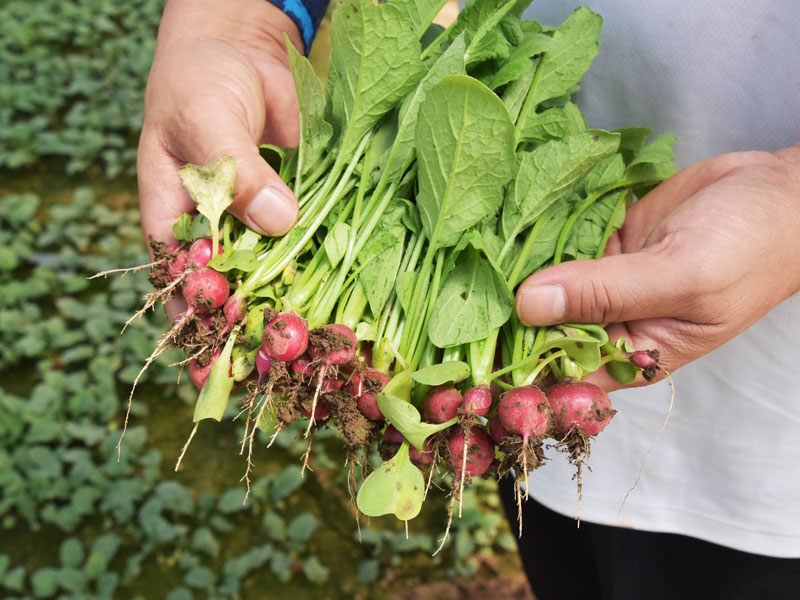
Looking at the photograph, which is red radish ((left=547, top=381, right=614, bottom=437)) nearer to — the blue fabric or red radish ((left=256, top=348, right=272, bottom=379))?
red radish ((left=256, top=348, right=272, bottom=379))

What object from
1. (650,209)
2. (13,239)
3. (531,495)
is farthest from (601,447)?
(13,239)

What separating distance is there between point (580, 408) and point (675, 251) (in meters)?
0.33

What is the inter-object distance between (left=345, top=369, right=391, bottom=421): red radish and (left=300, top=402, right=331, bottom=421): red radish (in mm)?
81

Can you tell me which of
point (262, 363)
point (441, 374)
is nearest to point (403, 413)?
point (441, 374)

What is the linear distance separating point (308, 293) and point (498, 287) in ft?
1.20

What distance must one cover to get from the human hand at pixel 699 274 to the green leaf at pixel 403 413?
263 mm

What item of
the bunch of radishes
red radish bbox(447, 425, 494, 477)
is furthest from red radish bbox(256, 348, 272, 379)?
red radish bbox(447, 425, 494, 477)

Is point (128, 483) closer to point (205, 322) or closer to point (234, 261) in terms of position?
point (205, 322)

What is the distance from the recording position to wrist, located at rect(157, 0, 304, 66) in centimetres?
156

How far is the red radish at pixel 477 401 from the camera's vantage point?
44.2 inches

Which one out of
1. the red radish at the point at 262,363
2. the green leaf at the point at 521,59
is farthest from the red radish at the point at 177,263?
the green leaf at the point at 521,59

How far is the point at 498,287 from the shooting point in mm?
1207

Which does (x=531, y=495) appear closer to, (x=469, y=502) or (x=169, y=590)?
(x=469, y=502)

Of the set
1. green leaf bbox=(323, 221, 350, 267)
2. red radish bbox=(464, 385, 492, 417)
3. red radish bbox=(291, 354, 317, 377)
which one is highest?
green leaf bbox=(323, 221, 350, 267)
